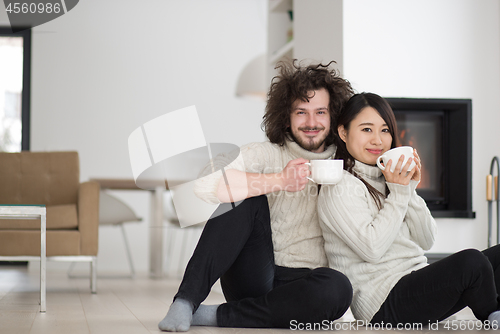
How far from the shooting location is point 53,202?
345 cm

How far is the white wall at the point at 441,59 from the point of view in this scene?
10.1 ft

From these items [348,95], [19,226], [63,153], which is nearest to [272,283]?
[348,95]

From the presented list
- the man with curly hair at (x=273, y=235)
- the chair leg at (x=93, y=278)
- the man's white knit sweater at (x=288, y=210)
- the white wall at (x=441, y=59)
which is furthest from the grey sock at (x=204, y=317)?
the white wall at (x=441, y=59)

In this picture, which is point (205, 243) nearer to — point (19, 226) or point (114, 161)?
point (19, 226)

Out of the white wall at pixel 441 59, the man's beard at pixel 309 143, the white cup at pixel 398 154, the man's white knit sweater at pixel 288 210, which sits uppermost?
the white wall at pixel 441 59

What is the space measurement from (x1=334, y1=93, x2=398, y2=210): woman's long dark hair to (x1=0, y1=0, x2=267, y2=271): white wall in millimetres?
3815

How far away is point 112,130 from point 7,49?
127 centimetres

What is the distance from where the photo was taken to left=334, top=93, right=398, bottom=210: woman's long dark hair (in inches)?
72.3

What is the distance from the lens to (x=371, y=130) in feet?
6.00

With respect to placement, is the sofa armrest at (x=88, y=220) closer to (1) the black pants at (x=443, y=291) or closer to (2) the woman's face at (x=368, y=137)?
(2) the woman's face at (x=368, y=137)

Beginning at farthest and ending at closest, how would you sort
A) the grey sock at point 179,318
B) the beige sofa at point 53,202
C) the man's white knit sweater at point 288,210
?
the beige sofa at point 53,202 → the man's white knit sweater at point 288,210 → the grey sock at point 179,318

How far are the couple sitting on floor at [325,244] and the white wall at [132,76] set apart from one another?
12.7 feet

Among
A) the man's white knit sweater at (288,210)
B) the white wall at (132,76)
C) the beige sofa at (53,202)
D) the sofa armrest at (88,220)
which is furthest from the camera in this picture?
the white wall at (132,76)

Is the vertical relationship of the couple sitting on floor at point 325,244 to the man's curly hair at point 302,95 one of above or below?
below
